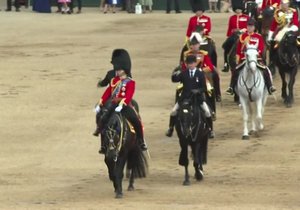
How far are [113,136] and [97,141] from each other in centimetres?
619

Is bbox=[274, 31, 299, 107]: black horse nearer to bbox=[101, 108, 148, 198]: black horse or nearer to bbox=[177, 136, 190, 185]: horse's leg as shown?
bbox=[177, 136, 190, 185]: horse's leg

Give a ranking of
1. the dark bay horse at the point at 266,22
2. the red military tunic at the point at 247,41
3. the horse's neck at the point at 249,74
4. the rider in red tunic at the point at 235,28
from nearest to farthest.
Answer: the horse's neck at the point at 249,74 < the red military tunic at the point at 247,41 < the rider in red tunic at the point at 235,28 < the dark bay horse at the point at 266,22

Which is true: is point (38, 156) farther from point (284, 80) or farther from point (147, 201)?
point (284, 80)

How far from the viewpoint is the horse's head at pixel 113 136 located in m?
17.9

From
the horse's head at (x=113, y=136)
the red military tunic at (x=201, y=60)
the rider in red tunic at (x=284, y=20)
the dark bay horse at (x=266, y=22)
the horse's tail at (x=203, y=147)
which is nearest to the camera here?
the horse's head at (x=113, y=136)

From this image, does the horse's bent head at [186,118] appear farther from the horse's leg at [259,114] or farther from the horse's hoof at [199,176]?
the horse's leg at [259,114]

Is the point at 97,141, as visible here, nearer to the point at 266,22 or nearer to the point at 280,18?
the point at 280,18

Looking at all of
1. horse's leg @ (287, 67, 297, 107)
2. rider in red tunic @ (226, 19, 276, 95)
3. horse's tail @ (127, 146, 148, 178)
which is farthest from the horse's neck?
horse's tail @ (127, 146, 148, 178)

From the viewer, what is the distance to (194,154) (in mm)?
19422

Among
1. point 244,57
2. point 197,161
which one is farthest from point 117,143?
point 244,57

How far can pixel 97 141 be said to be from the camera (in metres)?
24.1

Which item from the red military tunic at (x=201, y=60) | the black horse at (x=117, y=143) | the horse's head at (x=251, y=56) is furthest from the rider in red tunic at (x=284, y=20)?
the black horse at (x=117, y=143)

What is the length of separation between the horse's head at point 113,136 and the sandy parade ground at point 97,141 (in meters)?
0.73

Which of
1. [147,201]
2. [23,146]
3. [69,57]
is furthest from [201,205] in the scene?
[69,57]
